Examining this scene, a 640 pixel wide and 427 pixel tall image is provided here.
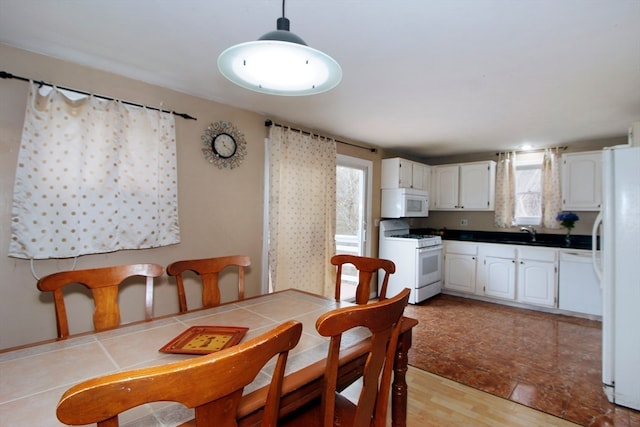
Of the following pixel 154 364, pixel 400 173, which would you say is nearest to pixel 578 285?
pixel 400 173

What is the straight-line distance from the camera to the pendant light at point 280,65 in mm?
1054

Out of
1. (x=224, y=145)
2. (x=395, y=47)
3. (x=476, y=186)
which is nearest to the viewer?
(x=395, y=47)

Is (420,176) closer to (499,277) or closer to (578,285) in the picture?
(499,277)

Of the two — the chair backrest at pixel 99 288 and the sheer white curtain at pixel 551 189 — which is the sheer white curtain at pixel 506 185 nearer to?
the sheer white curtain at pixel 551 189

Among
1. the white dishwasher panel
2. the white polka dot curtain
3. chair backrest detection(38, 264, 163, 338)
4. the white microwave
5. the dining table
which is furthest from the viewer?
the white microwave

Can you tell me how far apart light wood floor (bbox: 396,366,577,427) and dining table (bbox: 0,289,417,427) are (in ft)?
2.16

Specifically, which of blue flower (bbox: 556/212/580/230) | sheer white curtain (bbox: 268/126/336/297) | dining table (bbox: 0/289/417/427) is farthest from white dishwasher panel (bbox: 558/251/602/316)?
dining table (bbox: 0/289/417/427)

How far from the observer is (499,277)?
14.1 feet

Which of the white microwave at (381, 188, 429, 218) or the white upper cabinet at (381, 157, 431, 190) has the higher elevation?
the white upper cabinet at (381, 157, 431, 190)

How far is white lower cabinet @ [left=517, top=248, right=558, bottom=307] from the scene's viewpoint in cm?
389

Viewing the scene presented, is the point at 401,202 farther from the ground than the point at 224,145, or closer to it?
closer to it

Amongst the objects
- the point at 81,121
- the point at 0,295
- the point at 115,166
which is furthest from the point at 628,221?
the point at 0,295

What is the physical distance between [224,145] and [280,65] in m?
1.70

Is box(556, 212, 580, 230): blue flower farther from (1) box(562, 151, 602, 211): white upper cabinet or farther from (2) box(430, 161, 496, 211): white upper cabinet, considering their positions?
(2) box(430, 161, 496, 211): white upper cabinet
